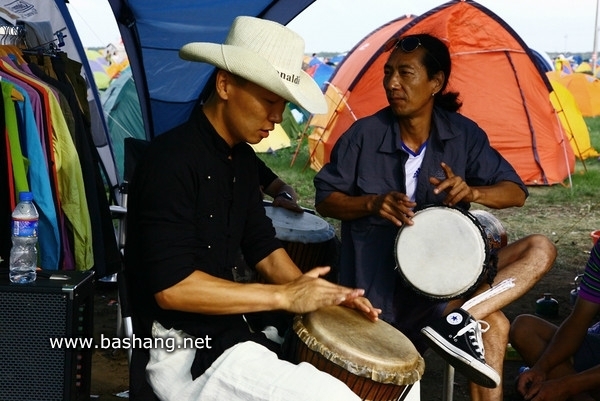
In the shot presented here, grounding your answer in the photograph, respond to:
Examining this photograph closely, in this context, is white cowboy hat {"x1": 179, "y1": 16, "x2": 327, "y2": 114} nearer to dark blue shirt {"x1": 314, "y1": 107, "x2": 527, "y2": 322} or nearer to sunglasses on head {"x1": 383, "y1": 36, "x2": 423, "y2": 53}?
dark blue shirt {"x1": 314, "y1": 107, "x2": 527, "y2": 322}

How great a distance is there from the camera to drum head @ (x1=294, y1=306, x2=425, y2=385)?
2.62 meters

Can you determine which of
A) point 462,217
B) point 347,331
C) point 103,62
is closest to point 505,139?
point 462,217

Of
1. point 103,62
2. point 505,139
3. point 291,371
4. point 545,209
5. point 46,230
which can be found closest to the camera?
point 291,371

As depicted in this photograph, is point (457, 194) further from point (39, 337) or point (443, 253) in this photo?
point (39, 337)

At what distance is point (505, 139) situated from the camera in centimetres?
1075

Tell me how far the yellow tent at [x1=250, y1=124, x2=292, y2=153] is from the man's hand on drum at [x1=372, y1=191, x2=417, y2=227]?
398 inches

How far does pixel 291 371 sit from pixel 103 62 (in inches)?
890

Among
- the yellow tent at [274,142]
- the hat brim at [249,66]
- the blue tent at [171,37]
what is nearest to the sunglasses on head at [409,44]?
the hat brim at [249,66]

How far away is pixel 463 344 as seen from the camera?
127 inches

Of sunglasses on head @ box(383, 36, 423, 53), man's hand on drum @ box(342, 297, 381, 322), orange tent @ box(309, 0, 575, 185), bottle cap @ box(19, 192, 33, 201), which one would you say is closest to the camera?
man's hand on drum @ box(342, 297, 381, 322)

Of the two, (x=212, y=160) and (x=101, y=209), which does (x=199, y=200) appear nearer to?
(x=212, y=160)

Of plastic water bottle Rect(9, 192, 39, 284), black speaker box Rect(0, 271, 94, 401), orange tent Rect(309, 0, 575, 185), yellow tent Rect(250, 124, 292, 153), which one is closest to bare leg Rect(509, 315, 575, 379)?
black speaker box Rect(0, 271, 94, 401)

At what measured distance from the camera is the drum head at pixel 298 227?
14.2 feet

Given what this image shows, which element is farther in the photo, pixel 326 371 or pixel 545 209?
pixel 545 209
